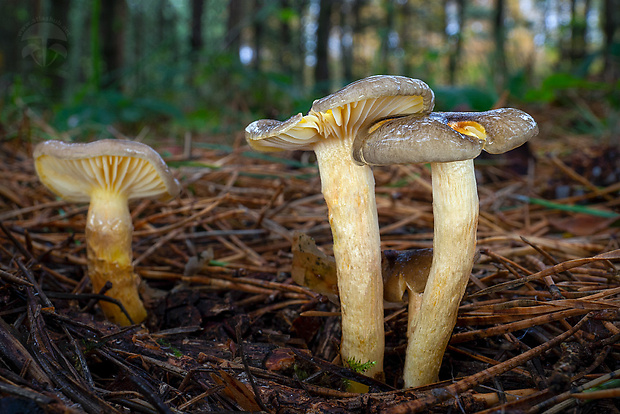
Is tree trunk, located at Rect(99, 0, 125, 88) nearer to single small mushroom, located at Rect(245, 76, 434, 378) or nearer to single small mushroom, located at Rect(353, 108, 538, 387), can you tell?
single small mushroom, located at Rect(245, 76, 434, 378)

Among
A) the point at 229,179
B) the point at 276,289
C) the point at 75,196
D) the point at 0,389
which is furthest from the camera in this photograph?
the point at 229,179

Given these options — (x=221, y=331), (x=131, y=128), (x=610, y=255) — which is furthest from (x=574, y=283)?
(x=131, y=128)

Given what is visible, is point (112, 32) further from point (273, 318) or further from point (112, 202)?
point (273, 318)

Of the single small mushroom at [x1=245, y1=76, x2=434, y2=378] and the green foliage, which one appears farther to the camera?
the green foliage

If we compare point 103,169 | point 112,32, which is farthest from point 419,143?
point 112,32

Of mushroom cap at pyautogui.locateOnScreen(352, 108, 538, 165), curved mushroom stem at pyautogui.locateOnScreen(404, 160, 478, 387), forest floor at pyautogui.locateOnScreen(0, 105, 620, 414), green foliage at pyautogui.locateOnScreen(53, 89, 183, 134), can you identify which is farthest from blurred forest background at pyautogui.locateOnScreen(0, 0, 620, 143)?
curved mushroom stem at pyautogui.locateOnScreen(404, 160, 478, 387)

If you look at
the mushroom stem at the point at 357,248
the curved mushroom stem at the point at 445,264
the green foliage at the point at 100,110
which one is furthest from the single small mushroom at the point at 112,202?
the green foliage at the point at 100,110

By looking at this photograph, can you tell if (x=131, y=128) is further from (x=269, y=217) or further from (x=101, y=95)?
(x=269, y=217)
